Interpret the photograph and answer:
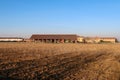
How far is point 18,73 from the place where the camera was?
11883 mm

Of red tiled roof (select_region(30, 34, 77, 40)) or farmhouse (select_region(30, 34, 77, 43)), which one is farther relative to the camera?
red tiled roof (select_region(30, 34, 77, 40))

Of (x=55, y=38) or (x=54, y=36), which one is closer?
(x=55, y=38)

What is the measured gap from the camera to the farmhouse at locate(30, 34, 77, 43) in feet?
342

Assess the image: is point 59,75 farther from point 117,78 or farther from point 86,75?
point 117,78

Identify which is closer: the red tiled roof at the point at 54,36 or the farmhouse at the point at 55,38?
the farmhouse at the point at 55,38

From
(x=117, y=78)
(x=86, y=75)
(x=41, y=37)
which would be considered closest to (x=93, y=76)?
(x=86, y=75)

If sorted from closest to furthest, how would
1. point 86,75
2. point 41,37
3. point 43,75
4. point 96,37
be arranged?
point 43,75 → point 86,75 → point 41,37 → point 96,37

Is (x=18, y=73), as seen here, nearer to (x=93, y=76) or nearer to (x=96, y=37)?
(x=93, y=76)

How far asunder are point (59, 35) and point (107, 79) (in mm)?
96613

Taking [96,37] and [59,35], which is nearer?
[59,35]

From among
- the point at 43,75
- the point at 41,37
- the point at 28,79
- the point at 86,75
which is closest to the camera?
the point at 28,79

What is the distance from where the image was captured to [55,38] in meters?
105

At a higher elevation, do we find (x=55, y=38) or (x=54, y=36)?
(x=54, y=36)

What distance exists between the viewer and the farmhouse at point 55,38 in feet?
342
